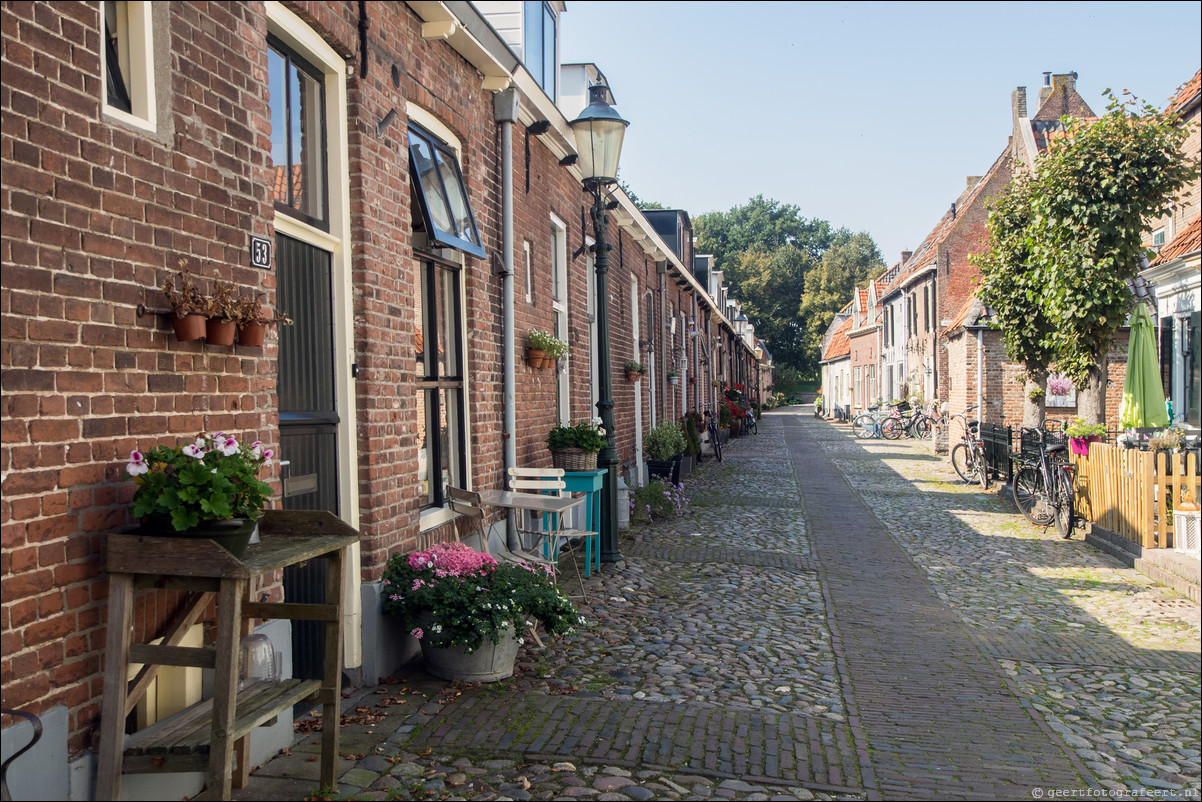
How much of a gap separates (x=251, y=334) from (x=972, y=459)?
15.5m

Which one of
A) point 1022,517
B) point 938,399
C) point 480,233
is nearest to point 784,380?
point 938,399

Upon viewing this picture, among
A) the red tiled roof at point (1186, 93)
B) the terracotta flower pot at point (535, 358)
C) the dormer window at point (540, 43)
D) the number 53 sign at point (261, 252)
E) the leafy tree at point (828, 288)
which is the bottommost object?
the terracotta flower pot at point (535, 358)

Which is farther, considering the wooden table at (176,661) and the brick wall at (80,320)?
the wooden table at (176,661)

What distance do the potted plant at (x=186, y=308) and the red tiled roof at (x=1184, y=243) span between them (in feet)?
44.2

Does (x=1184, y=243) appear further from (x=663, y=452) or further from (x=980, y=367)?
(x=663, y=452)

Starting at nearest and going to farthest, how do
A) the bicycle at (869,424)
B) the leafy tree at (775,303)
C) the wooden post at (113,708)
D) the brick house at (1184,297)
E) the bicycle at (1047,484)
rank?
1. the wooden post at (113,708)
2. the bicycle at (1047,484)
3. the brick house at (1184,297)
4. the bicycle at (869,424)
5. the leafy tree at (775,303)

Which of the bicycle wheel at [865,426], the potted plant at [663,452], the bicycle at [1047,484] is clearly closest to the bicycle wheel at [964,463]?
the bicycle at [1047,484]

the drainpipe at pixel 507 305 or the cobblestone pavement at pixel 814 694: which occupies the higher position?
the drainpipe at pixel 507 305

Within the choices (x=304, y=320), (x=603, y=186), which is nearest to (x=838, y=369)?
(x=603, y=186)

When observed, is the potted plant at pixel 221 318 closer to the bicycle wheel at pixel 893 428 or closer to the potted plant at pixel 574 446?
the potted plant at pixel 574 446

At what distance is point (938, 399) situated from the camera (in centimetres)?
2647

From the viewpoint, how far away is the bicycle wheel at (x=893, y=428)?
101 feet

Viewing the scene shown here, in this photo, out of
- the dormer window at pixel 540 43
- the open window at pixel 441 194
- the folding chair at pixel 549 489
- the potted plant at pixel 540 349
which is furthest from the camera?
the dormer window at pixel 540 43

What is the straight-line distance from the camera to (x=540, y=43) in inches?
357
